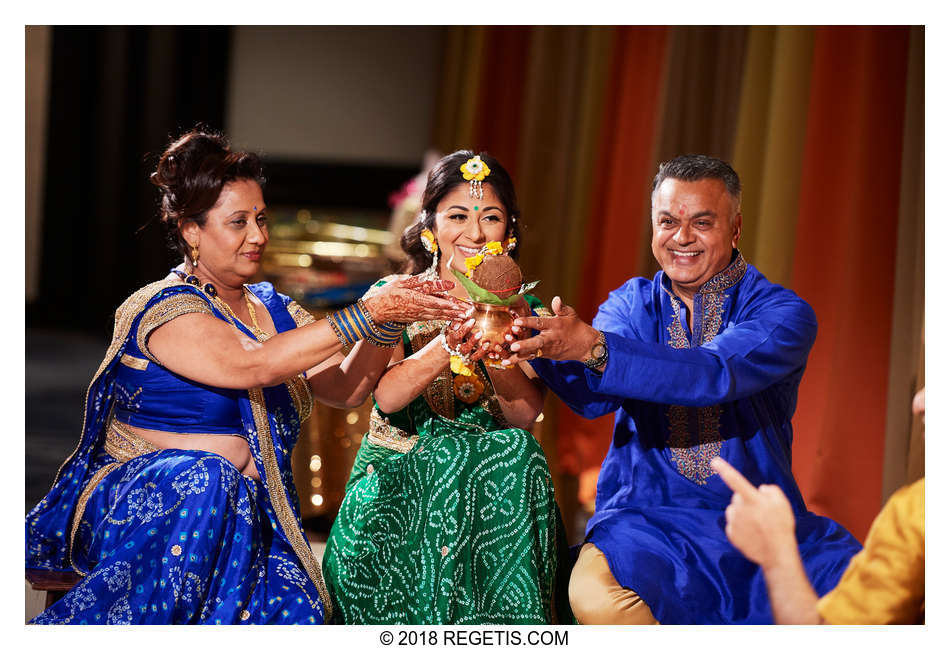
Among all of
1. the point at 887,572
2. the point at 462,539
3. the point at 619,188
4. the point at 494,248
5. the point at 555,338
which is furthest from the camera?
the point at 619,188

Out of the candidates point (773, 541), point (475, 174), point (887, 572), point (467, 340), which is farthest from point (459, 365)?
point (887, 572)

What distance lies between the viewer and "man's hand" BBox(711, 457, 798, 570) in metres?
1.98

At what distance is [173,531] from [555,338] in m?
0.92

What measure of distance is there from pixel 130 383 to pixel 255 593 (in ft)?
1.90

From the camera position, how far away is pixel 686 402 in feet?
7.98

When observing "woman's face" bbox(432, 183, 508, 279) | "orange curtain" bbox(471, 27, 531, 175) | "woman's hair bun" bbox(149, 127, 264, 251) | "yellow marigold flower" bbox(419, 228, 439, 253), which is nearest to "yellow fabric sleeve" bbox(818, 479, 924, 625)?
"woman's face" bbox(432, 183, 508, 279)

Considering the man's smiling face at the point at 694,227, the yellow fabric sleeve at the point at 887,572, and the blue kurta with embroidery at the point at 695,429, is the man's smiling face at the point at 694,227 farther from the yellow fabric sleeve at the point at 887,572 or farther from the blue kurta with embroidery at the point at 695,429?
the yellow fabric sleeve at the point at 887,572

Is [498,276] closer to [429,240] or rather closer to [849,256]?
[429,240]

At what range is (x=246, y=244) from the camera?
102 inches

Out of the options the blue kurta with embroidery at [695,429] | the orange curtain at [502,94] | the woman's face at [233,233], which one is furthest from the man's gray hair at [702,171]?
the orange curtain at [502,94]

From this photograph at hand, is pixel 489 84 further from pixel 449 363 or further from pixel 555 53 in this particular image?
pixel 449 363

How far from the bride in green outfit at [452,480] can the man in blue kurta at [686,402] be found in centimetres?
13

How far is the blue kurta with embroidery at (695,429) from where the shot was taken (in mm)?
2408
